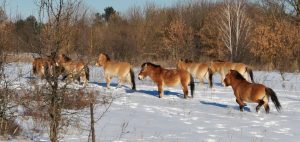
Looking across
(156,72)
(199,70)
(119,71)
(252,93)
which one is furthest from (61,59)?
(199,70)

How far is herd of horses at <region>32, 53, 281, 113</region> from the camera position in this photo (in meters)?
7.23

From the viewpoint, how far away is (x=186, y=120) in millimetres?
11508

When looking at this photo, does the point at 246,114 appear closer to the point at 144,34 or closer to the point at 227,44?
the point at 227,44

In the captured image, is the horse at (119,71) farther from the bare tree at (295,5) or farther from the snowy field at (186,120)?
the bare tree at (295,5)

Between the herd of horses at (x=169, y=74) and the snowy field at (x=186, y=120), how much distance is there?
42 centimetres

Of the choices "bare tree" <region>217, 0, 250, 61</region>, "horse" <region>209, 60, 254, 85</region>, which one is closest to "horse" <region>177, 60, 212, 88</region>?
"horse" <region>209, 60, 254, 85</region>

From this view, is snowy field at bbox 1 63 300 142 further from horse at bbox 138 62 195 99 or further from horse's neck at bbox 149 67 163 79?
horse's neck at bbox 149 67 163 79

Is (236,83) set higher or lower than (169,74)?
lower

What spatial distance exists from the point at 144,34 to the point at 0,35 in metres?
43.7

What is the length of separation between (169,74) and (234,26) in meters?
33.2

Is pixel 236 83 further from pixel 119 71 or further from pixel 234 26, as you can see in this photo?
pixel 234 26

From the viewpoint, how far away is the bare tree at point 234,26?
46.5 m

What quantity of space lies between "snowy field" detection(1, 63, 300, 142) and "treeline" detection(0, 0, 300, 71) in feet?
60.8

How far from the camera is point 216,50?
158 feet
